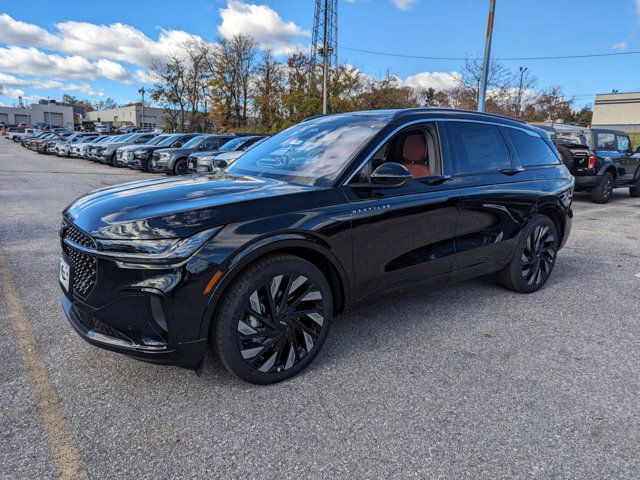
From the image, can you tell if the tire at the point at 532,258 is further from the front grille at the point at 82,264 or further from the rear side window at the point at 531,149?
the front grille at the point at 82,264

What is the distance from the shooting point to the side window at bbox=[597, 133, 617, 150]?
1230 centimetres

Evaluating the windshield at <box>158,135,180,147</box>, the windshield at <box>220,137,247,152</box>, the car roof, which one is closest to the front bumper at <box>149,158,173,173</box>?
the windshield at <box>158,135,180,147</box>

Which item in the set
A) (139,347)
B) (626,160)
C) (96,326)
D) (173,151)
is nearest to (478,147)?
(139,347)

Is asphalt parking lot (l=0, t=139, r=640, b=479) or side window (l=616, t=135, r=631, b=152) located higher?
side window (l=616, t=135, r=631, b=152)

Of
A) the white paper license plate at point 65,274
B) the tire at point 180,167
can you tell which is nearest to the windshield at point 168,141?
the tire at point 180,167

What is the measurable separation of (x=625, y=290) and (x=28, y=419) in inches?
215

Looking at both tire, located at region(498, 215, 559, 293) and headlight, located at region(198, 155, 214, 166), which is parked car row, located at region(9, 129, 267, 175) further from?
tire, located at region(498, 215, 559, 293)

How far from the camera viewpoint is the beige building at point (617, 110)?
69.1 meters

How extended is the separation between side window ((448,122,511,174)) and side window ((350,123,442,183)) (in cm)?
21

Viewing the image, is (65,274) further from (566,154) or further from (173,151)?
(173,151)

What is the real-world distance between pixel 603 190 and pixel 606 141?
1.50 m

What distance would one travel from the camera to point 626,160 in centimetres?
1287

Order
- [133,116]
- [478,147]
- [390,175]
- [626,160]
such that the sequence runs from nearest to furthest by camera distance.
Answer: [390,175]
[478,147]
[626,160]
[133,116]

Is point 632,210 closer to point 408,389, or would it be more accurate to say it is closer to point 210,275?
point 408,389
